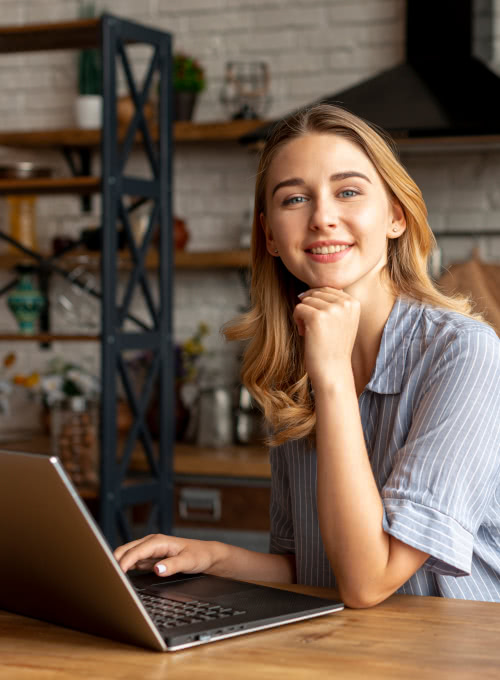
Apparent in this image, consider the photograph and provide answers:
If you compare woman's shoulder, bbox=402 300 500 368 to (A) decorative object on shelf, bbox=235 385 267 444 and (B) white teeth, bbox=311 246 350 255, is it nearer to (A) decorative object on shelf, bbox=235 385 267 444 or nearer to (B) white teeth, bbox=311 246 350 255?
(B) white teeth, bbox=311 246 350 255

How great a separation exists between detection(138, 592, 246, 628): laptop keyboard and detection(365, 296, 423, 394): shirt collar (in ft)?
1.44

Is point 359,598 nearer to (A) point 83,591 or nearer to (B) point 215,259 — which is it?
(A) point 83,591

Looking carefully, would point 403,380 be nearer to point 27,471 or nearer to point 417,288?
point 417,288

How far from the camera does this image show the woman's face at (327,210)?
1.30 metres

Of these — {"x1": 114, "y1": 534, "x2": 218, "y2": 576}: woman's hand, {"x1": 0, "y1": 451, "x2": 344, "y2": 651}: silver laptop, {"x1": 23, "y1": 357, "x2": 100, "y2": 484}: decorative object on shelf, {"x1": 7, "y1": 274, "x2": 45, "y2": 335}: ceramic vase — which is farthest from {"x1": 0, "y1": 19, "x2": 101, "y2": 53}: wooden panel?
{"x1": 0, "y1": 451, "x2": 344, "y2": 651}: silver laptop

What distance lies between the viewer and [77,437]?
10.7ft

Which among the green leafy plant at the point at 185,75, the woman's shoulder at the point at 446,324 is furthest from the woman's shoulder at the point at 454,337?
the green leafy plant at the point at 185,75

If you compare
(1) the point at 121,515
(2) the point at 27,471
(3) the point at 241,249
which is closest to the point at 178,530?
(1) the point at 121,515

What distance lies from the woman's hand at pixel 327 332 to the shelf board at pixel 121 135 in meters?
2.36

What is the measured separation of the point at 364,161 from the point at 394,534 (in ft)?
1.79

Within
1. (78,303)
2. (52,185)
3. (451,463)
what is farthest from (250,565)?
(52,185)

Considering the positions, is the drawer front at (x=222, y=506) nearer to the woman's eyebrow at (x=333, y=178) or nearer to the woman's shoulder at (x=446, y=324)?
the woman's shoulder at (x=446, y=324)

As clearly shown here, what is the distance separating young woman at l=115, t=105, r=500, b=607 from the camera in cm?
108

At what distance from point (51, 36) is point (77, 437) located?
4.34ft
